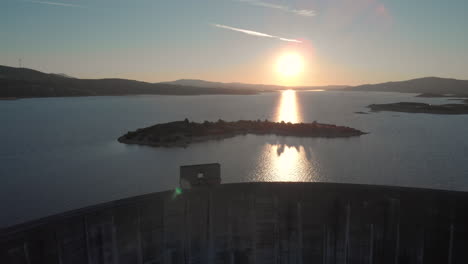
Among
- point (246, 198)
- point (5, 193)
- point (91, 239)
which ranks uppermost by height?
point (246, 198)

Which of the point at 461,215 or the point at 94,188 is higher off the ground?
the point at 461,215

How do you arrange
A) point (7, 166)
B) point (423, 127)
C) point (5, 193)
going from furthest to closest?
point (423, 127)
point (7, 166)
point (5, 193)

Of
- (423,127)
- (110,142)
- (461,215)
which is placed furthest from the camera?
(423,127)

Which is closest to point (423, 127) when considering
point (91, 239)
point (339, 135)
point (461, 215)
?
point (339, 135)

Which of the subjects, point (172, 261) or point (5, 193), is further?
point (5, 193)

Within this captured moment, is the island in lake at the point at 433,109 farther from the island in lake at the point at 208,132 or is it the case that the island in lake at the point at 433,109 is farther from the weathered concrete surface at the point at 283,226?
the weathered concrete surface at the point at 283,226

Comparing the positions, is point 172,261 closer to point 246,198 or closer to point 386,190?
point 246,198

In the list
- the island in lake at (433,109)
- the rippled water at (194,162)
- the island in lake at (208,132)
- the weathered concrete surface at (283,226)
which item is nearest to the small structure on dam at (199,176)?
the weathered concrete surface at (283,226)
